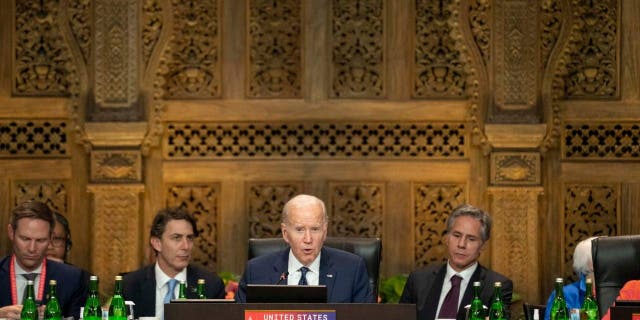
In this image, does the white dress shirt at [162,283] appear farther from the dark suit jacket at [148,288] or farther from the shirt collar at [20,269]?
the shirt collar at [20,269]

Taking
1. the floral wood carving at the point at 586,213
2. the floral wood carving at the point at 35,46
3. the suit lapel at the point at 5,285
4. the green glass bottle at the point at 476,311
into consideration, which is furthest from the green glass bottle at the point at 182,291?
the floral wood carving at the point at 586,213

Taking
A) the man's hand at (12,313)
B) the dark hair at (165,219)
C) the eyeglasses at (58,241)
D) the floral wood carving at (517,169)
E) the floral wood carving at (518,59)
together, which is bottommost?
the man's hand at (12,313)

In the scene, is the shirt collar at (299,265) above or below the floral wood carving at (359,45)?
below

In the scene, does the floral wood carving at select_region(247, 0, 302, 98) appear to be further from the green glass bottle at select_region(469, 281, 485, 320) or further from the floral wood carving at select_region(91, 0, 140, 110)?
the green glass bottle at select_region(469, 281, 485, 320)

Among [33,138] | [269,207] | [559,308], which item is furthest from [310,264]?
[33,138]

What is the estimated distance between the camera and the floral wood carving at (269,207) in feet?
26.5

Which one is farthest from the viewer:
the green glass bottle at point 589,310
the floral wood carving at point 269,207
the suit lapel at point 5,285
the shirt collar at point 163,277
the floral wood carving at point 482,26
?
the floral wood carving at point 269,207

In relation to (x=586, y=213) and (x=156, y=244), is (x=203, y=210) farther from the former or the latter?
(x=586, y=213)

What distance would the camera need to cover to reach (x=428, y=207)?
8.08 metres

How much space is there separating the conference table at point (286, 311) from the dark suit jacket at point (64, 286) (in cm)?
143

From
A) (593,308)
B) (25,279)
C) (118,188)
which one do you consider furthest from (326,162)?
(593,308)

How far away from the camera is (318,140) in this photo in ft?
26.7

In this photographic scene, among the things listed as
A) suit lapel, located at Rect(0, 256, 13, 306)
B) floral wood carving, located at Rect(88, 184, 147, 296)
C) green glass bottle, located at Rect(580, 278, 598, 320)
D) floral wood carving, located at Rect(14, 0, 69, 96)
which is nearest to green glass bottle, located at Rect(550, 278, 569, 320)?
green glass bottle, located at Rect(580, 278, 598, 320)

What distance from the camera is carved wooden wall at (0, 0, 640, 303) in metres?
7.94
